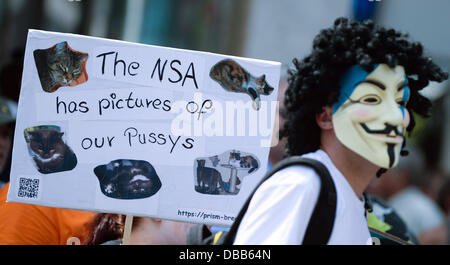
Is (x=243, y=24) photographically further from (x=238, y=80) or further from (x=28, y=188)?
(x=28, y=188)

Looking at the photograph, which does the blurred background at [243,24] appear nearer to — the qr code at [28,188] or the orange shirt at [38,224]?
the orange shirt at [38,224]

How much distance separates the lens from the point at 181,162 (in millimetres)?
2936

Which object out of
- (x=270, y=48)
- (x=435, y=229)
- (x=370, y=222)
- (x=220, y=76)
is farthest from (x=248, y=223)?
(x=270, y=48)

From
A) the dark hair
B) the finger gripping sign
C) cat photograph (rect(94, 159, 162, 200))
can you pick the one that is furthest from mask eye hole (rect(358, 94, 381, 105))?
the dark hair

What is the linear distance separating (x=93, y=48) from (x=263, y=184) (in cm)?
107

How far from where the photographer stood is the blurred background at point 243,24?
766 cm

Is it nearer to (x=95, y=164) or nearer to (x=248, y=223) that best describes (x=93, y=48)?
(x=95, y=164)

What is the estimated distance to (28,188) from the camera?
2.89m

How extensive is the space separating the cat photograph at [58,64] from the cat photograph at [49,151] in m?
0.19

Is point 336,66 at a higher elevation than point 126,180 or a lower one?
higher

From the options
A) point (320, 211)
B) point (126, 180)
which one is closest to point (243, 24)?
point (126, 180)

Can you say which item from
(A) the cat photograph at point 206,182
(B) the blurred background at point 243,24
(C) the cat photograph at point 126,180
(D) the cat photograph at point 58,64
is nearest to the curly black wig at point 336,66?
(A) the cat photograph at point 206,182

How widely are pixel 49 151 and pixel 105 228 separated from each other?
549 mm
